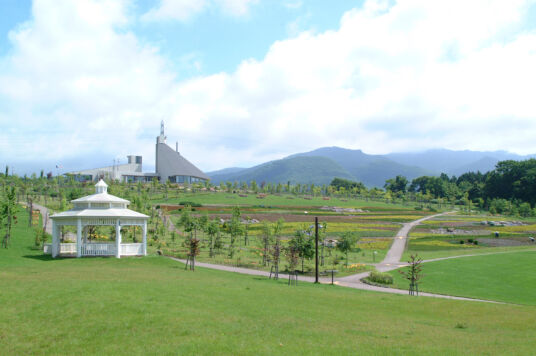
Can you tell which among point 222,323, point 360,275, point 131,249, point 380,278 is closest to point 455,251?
point 360,275

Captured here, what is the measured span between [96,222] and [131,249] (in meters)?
2.92

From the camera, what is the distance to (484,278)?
2792 cm

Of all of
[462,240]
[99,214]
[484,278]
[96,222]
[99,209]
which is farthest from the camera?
[462,240]

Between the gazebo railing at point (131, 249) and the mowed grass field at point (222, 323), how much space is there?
8664mm

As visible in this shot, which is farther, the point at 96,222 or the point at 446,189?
the point at 446,189

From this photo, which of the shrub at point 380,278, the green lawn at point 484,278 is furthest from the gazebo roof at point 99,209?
the green lawn at point 484,278

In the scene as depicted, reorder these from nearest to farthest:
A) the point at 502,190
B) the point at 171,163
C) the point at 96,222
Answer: the point at 96,222
the point at 502,190
the point at 171,163

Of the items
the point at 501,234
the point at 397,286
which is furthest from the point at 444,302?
the point at 501,234

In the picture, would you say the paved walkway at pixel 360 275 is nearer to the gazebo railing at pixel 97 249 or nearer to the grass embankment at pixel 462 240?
the grass embankment at pixel 462 240

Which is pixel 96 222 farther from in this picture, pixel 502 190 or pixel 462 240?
pixel 502 190

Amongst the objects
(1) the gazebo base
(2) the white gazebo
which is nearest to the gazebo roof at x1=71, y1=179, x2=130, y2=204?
(2) the white gazebo

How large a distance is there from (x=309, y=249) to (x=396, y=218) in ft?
155

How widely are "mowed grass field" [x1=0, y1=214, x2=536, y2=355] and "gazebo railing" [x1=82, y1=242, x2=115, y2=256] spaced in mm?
8208

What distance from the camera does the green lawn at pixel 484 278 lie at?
23.6 metres
